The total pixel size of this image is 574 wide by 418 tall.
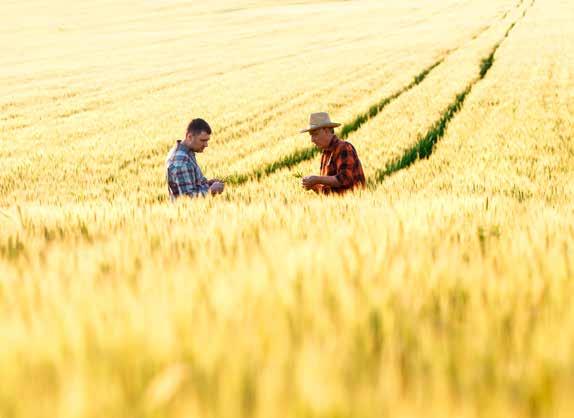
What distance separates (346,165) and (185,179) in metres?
1.87

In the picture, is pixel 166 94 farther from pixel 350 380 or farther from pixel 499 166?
pixel 350 380

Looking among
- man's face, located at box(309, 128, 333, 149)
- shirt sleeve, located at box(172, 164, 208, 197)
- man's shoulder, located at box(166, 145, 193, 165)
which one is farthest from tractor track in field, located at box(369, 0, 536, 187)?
man's shoulder, located at box(166, 145, 193, 165)

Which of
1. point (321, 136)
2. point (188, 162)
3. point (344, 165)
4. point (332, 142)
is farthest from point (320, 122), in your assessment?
point (188, 162)

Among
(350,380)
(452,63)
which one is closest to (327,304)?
(350,380)

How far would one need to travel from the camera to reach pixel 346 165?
7.07 m

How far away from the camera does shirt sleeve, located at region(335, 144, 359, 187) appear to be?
706cm

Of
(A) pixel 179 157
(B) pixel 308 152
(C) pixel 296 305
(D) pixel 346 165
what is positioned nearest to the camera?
(C) pixel 296 305

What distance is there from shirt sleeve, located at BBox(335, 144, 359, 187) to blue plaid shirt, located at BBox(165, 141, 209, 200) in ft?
5.18

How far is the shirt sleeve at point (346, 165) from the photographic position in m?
7.06

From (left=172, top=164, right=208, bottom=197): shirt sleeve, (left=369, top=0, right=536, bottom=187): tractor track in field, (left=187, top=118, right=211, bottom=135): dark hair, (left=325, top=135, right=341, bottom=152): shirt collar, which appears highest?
(left=187, top=118, right=211, bottom=135): dark hair

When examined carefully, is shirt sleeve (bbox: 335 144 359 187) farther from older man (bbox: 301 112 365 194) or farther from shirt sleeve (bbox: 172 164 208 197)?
shirt sleeve (bbox: 172 164 208 197)

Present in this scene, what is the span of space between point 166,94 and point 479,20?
37.1 meters

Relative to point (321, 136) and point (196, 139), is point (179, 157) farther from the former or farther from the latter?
point (321, 136)

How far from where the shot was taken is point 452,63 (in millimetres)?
29391
